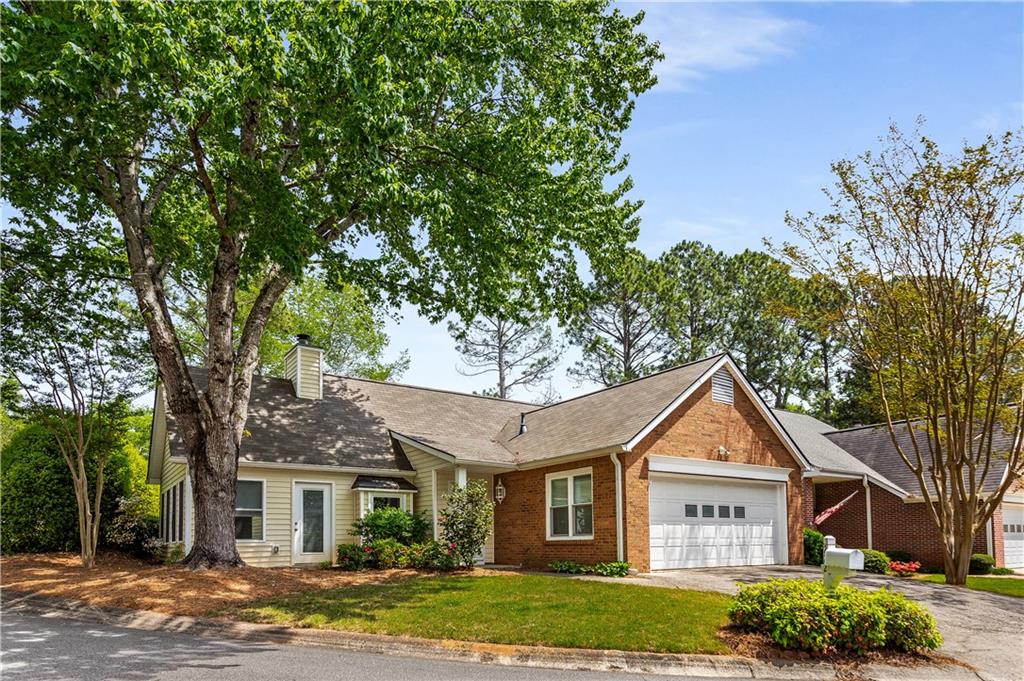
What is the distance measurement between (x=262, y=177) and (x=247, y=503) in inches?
349

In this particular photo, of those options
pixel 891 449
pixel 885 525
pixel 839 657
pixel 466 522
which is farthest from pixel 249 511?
pixel 891 449

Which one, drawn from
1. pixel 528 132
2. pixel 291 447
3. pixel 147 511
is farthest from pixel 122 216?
pixel 147 511

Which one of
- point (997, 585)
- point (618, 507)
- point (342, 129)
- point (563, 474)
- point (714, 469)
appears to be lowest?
point (997, 585)

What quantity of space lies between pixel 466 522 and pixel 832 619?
986 cm

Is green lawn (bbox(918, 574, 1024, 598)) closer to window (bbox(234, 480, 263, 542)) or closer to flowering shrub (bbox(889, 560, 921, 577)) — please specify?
flowering shrub (bbox(889, 560, 921, 577))

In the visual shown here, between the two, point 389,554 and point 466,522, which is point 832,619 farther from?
point 389,554

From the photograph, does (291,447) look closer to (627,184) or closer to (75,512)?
(75,512)

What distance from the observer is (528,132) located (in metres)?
16.3

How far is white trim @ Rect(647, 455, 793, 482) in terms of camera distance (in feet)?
61.4

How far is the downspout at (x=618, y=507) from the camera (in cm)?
1769

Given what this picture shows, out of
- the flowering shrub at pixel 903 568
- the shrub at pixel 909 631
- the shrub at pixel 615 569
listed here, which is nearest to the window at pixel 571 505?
the shrub at pixel 615 569

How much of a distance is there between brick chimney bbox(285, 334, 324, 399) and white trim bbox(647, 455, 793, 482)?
422 inches

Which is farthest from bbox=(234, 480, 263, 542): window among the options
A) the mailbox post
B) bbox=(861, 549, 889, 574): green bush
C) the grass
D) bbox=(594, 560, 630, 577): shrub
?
bbox=(861, 549, 889, 574): green bush

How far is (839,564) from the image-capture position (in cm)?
1073
